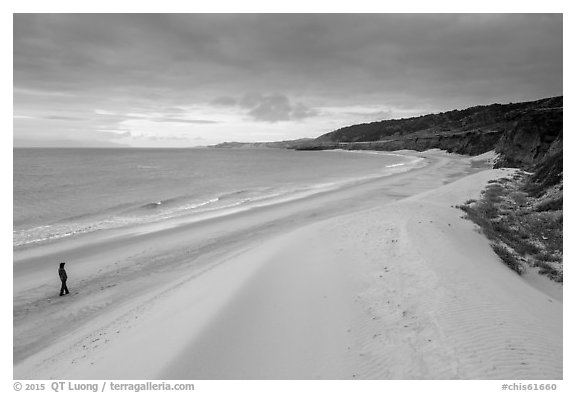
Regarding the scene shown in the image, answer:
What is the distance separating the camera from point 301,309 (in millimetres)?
8352

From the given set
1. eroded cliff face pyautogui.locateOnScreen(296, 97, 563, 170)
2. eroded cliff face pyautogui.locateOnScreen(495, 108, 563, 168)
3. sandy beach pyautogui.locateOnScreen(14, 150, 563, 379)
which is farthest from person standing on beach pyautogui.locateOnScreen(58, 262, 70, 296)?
eroded cliff face pyautogui.locateOnScreen(495, 108, 563, 168)

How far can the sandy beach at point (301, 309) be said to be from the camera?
233 inches

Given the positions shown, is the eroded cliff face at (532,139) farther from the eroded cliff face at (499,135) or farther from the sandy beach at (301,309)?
the sandy beach at (301,309)

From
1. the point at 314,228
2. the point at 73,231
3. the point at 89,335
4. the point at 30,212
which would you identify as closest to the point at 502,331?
the point at 89,335

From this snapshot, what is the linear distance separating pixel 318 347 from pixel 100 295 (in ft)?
29.7

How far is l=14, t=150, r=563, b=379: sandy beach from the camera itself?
593cm

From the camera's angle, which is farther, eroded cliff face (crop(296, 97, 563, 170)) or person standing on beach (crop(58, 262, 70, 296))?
eroded cliff face (crop(296, 97, 563, 170))

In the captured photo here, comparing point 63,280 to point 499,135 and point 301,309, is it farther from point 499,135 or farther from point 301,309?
point 499,135

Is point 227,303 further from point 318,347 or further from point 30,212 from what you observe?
point 30,212

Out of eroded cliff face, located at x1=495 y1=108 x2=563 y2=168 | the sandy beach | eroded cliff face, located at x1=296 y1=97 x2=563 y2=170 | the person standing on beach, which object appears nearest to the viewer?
the sandy beach

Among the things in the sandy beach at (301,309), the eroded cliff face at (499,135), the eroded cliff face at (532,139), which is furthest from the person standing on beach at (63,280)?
the eroded cliff face at (532,139)

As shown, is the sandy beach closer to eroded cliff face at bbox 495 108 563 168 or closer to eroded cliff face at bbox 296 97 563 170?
eroded cliff face at bbox 296 97 563 170

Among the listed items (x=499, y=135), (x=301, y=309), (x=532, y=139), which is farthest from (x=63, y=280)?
(x=499, y=135)

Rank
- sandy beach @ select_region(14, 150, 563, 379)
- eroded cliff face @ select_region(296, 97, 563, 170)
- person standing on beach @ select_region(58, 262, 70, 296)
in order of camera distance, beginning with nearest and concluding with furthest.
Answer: sandy beach @ select_region(14, 150, 563, 379)
person standing on beach @ select_region(58, 262, 70, 296)
eroded cliff face @ select_region(296, 97, 563, 170)
